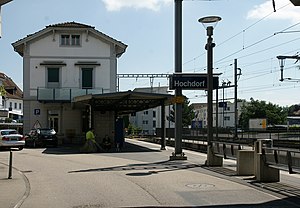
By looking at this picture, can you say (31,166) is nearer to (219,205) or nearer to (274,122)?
(219,205)

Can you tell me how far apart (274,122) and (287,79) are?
227 ft

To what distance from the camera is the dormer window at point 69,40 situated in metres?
44.0

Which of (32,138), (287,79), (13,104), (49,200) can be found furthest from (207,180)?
(13,104)

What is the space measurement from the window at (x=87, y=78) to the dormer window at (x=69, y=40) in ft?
8.44

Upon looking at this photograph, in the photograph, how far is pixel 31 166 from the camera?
20.6 metres

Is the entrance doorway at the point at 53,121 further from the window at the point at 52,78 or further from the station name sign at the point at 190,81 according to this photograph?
the station name sign at the point at 190,81

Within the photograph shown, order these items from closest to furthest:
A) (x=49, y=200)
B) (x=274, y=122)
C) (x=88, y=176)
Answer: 1. (x=49, y=200)
2. (x=88, y=176)
3. (x=274, y=122)

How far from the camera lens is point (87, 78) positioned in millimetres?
43906

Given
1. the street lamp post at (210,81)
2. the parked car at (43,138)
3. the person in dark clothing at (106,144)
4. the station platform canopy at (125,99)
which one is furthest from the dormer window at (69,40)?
the street lamp post at (210,81)

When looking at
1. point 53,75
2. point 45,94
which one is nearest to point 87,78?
point 53,75

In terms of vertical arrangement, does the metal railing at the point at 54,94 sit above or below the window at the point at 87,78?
below

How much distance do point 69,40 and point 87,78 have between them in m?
3.90

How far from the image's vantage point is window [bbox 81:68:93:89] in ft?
144

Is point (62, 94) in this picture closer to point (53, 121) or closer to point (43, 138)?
point (53, 121)
